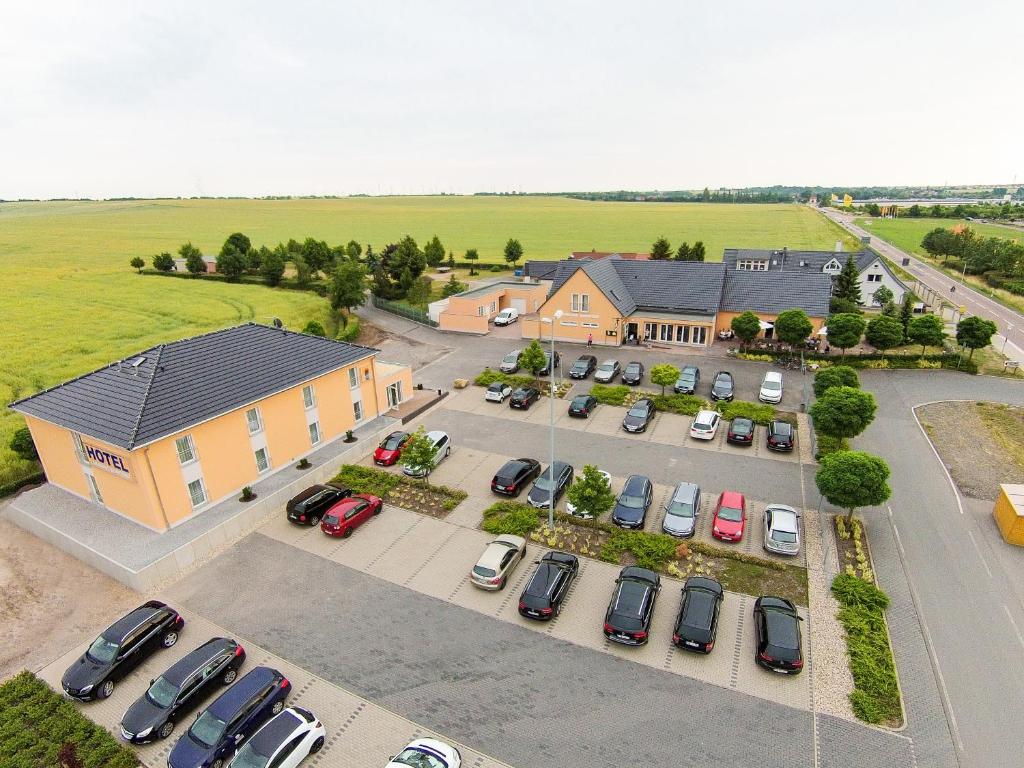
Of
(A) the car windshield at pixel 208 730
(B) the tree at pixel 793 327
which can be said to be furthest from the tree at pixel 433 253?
(A) the car windshield at pixel 208 730

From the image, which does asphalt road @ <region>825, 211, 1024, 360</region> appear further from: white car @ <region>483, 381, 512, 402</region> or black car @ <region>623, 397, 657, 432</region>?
white car @ <region>483, 381, 512, 402</region>

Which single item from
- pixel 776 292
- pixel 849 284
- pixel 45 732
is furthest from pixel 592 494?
pixel 849 284

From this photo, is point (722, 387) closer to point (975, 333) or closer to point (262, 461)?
point (975, 333)

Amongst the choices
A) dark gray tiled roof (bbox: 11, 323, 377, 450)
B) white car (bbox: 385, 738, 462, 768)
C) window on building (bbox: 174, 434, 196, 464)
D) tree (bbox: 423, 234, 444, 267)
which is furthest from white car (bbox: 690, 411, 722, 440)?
tree (bbox: 423, 234, 444, 267)

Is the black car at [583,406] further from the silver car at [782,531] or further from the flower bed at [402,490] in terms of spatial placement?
the silver car at [782,531]

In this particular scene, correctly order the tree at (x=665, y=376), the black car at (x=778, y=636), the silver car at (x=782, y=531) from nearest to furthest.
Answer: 1. the black car at (x=778, y=636)
2. the silver car at (x=782, y=531)
3. the tree at (x=665, y=376)

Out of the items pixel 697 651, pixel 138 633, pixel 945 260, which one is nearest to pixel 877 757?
pixel 697 651

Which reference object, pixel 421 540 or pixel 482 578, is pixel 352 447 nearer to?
pixel 421 540
